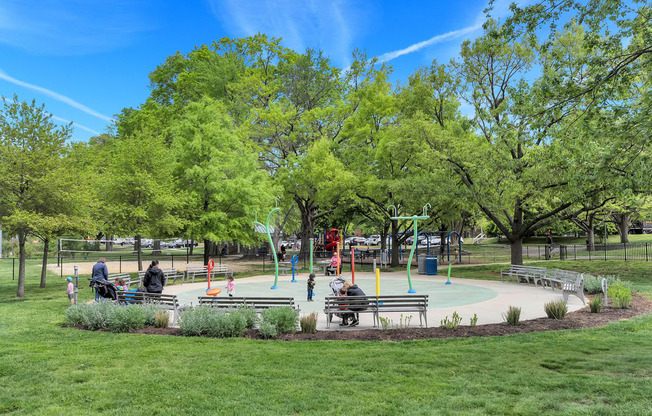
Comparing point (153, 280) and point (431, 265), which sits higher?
point (153, 280)

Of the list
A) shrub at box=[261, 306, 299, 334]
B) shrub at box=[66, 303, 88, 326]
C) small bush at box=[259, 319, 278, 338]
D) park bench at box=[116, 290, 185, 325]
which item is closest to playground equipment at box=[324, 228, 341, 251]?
park bench at box=[116, 290, 185, 325]

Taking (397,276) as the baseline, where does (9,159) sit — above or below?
above

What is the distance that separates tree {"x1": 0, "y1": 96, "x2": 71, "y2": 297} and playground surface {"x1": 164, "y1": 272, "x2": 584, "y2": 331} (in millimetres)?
6218

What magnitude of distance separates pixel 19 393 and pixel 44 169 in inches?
556

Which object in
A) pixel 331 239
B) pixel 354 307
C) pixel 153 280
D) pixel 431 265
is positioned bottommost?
pixel 354 307

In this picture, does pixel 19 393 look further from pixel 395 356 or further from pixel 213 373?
pixel 395 356

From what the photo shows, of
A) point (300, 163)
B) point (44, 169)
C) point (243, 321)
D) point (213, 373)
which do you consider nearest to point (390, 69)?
point (300, 163)

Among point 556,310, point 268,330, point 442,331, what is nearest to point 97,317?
point 268,330

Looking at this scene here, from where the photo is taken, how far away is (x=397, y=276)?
1057 inches

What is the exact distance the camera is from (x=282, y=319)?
35.6ft

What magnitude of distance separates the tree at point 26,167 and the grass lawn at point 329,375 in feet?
29.1

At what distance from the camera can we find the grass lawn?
6.01 metres

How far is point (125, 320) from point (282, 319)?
150 inches

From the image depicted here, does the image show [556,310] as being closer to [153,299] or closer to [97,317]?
[153,299]
